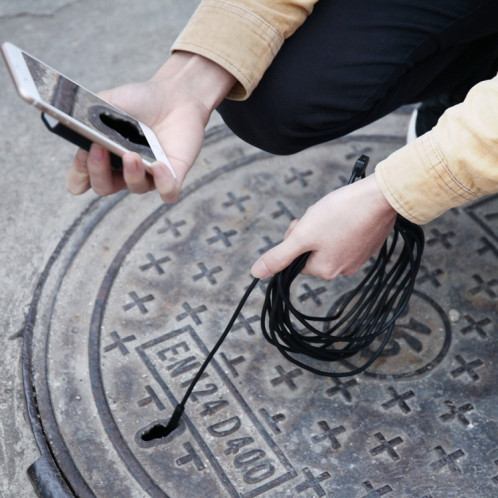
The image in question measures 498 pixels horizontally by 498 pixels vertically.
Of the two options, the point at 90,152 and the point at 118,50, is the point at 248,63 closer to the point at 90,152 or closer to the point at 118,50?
the point at 90,152

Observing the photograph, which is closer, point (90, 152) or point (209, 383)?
point (90, 152)

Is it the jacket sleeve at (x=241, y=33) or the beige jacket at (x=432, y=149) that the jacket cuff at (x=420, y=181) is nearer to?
the beige jacket at (x=432, y=149)

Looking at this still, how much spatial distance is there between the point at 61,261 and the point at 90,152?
0.57 metres

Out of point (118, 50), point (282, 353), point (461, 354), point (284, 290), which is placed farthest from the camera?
point (118, 50)

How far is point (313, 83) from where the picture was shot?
1656 mm

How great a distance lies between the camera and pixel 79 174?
4.88 feet

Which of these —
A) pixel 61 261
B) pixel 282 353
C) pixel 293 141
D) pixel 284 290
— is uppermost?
pixel 293 141

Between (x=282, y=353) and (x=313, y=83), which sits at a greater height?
(x=313, y=83)

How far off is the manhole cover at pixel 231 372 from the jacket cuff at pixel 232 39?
0.50 metres

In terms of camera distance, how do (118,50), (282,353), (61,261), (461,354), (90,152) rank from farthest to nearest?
(118,50)
(61,261)
(461,354)
(282,353)
(90,152)

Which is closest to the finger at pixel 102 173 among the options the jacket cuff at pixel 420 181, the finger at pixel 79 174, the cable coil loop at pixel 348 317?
the finger at pixel 79 174

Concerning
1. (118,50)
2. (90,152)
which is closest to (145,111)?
(90,152)

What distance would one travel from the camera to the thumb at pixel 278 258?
1.42m

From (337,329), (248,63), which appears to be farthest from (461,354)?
(248,63)
